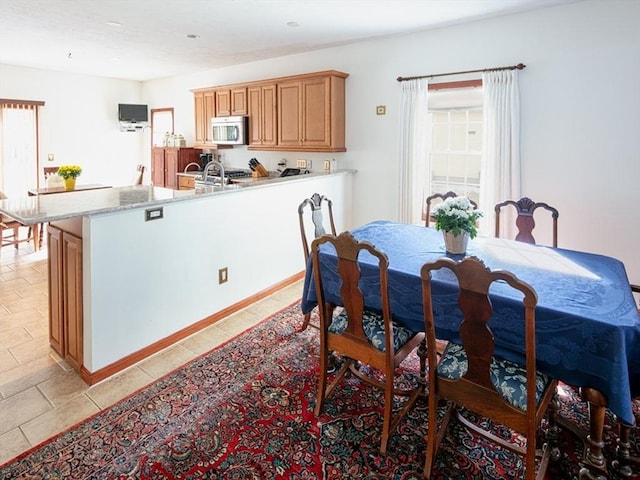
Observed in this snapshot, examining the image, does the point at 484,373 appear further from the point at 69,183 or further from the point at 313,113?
the point at 69,183

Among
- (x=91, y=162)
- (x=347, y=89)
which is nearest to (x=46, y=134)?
(x=91, y=162)

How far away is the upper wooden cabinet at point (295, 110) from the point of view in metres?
4.88

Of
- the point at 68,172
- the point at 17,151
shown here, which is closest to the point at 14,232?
the point at 68,172

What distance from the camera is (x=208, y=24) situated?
416 cm

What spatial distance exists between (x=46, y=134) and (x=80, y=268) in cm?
577

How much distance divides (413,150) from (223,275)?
250 cm

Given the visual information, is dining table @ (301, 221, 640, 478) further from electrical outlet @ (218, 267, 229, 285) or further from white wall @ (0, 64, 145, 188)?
white wall @ (0, 64, 145, 188)

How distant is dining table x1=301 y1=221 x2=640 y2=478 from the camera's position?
158cm

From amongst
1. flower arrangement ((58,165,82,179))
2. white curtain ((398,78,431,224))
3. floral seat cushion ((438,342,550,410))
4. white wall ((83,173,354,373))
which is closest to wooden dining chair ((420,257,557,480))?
floral seat cushion ((438,342,550,410))

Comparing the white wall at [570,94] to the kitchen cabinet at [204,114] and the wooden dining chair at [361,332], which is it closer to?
the wooden dining chair at [361,332]

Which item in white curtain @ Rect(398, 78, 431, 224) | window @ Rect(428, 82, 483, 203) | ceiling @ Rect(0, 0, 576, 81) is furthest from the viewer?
white curtain @ Rect(398, 78, 431, 224)

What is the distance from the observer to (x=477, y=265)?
4.98 ft

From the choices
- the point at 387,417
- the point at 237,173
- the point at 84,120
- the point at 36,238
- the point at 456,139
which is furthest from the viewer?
the point at 84,120

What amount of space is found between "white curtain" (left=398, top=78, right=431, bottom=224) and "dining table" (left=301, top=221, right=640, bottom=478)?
1.99m
